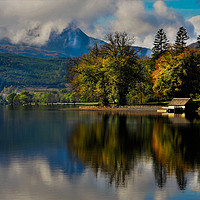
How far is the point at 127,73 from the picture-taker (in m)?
90.8

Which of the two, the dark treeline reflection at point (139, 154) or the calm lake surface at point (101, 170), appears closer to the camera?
the calm lake surface at point (101, 170)

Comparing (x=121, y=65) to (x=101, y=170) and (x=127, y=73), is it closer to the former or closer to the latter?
(x=127, y=73)

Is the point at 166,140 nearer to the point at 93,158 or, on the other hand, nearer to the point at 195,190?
the point at 93,158

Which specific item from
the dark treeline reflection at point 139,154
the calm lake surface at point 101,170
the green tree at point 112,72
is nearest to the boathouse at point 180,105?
the green tree at point 112,72

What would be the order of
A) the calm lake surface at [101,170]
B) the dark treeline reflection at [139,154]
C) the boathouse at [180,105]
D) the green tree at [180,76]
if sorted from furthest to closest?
the green tree at [180,76]
the boathouse at [180,105]
the dark treeline reflection at [139,154]
the calm lake surface at [101,170]

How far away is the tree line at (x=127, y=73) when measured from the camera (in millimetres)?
83438

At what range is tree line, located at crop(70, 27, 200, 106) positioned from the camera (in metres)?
83.4

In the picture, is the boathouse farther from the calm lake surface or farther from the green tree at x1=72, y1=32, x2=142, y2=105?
the calm lake surface

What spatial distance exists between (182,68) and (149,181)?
232ft

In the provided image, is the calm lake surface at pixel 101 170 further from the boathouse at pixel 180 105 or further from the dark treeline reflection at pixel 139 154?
the boathouse at pixel 180 105

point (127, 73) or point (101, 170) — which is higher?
point (127, 73)

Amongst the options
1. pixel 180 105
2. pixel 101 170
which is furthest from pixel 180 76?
pixel 101 170

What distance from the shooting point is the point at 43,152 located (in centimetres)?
2333

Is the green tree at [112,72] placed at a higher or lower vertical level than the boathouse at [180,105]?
higher
